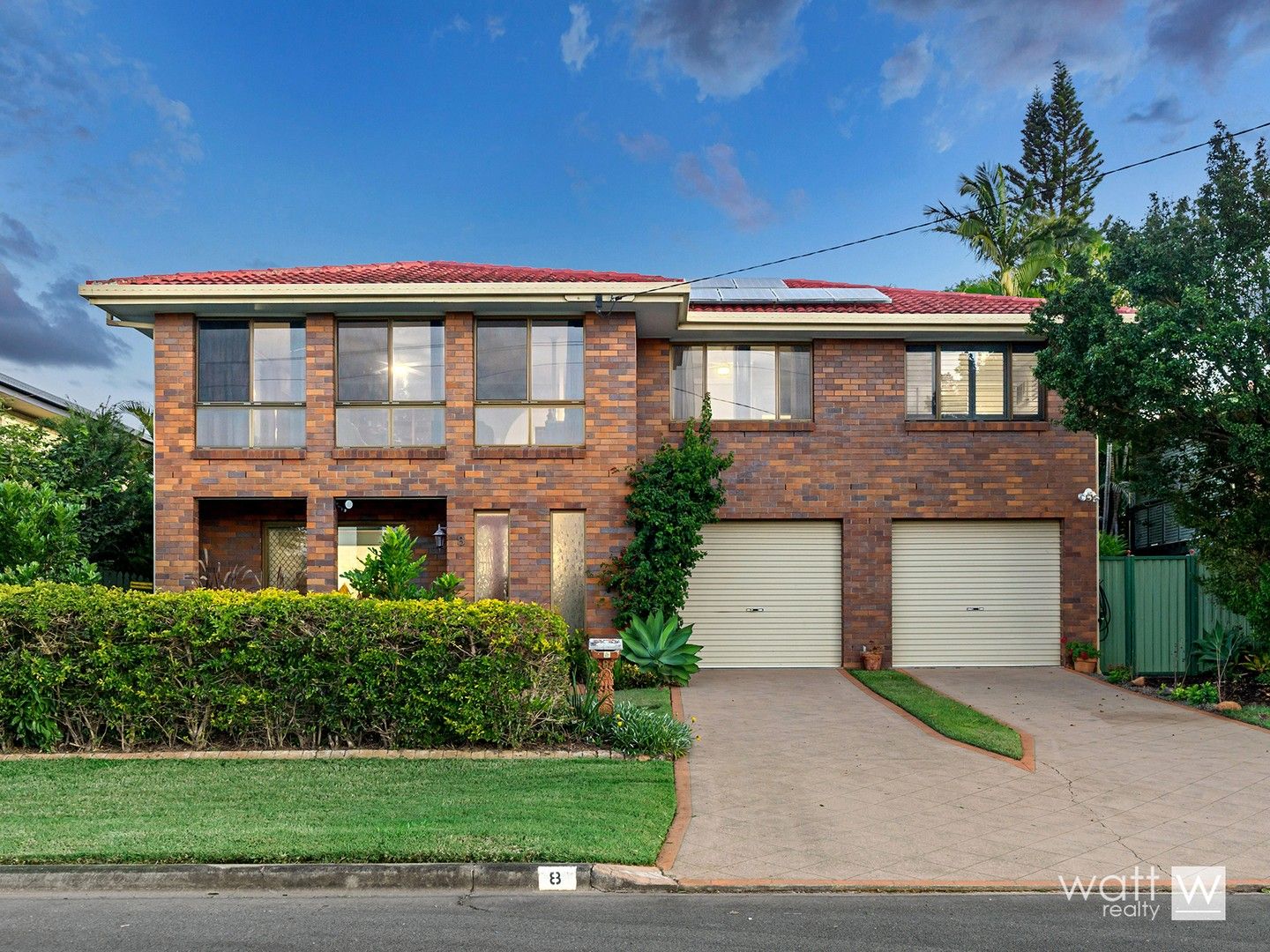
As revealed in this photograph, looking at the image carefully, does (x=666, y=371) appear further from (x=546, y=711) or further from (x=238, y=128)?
(x=238, y=128)

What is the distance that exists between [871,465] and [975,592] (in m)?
2.79

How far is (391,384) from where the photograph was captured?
14.6m

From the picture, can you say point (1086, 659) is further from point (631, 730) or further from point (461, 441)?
point (461, 441)

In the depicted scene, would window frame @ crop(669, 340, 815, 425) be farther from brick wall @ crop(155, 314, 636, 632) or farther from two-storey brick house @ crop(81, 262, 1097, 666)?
brick wall @ crop(155, 314, 636, 632)

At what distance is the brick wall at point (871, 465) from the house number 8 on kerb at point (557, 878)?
9.74m

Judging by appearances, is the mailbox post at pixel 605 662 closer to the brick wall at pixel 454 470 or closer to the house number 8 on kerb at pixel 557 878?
the brick wall at pixel 454 470

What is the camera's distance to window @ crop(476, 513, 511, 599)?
1455cm

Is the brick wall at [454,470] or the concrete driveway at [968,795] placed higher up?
the brick wall at [454,470]

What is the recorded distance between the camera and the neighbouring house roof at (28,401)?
Answer: 19.6 metres

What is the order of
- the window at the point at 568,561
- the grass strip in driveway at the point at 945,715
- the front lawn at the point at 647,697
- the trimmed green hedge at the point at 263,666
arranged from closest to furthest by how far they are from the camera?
1. the trimmed green hedge at the point at 263,666
2. the grass strip in driveway at the point at 945,715
3. the front lawn at the point at 647,697
4. the window at the point at 568,561

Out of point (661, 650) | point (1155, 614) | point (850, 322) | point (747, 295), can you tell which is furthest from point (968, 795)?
point (747, 295)

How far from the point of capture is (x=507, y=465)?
47.5ft

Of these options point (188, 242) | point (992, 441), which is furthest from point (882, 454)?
point (188, 242)

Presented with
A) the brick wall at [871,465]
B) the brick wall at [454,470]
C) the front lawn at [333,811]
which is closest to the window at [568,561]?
the brick wall at [454,470]
